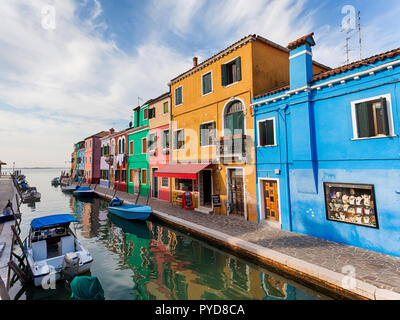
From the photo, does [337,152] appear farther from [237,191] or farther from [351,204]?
[237,191]

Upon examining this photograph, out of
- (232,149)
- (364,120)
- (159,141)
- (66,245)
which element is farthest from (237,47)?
(66,245)

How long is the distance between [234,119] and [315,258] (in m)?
8.57

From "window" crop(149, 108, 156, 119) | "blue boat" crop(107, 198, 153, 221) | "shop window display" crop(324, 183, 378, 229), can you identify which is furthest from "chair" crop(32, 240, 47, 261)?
"window" crop(149, 108, 156, 119)

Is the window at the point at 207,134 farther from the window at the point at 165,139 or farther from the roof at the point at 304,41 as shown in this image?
the roof at the point at 304,41

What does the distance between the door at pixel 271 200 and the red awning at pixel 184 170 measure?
14.0ft

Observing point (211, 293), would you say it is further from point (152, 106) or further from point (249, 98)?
point (152, 106)

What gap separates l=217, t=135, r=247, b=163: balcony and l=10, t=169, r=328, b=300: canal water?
513 cm

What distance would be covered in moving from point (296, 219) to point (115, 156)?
25.6 meters

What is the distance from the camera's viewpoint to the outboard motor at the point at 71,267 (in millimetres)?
7035

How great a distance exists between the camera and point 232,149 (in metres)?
12.5

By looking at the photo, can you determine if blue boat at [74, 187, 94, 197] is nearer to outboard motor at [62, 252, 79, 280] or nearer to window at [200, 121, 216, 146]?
window at [200, 121, 216, 146]

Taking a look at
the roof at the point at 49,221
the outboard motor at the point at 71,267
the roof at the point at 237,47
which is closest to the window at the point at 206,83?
the roof at the point at 237,47

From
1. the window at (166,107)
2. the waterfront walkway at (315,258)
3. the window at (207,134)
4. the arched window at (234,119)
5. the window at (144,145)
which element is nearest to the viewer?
the waterfront walkway at (315,258)

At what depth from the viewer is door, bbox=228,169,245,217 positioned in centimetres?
1266
